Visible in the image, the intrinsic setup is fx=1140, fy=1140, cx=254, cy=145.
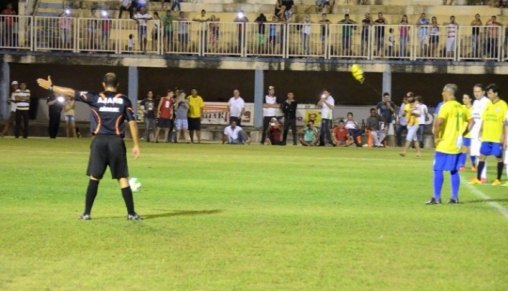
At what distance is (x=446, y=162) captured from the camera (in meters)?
16.8

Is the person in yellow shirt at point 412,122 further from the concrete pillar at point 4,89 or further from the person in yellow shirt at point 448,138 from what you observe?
the concrete pillar at point 4,89

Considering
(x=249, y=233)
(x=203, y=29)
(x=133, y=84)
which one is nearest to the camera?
(x=249, y=233)

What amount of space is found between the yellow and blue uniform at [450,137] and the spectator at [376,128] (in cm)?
2111

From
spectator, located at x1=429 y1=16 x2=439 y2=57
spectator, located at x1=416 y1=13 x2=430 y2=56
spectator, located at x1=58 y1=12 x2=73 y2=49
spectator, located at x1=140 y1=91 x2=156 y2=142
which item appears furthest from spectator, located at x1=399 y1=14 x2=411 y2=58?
spectator, located at x1=58 y1=12 x2=73 y2=49

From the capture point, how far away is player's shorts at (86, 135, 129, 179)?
13789 millimetres

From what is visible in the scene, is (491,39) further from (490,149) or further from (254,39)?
(490,149)

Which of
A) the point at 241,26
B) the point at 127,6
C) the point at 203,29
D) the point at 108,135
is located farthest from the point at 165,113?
the point at 108,135

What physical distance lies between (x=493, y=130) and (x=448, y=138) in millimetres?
4942

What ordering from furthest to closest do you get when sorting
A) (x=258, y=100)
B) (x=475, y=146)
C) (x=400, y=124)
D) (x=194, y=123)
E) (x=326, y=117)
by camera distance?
1. (x=258, y=100)
2. (x=194, y=123)
3. (x=400, y=124)
4. (x=326, y=117)
5. (x=475, y=146)

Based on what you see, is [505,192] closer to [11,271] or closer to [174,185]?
[174,185]

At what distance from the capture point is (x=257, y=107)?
40.6 m

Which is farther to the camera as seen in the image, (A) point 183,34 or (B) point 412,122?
(A) point 183,34

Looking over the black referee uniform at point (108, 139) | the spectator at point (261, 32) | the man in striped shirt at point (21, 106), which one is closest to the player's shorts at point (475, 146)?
the black referee uniform at point (108, 139)

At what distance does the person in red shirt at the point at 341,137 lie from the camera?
127 feet
